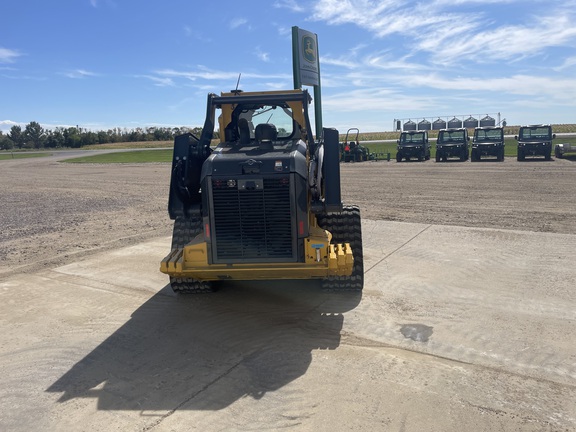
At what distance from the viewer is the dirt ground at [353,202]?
9148 mm

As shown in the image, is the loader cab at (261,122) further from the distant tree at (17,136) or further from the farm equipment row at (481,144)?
the distant tree at (17,136)

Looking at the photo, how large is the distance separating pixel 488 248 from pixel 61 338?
6.15 metres

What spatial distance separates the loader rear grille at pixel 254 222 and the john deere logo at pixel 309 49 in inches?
579

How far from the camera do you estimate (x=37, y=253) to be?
8.34 m

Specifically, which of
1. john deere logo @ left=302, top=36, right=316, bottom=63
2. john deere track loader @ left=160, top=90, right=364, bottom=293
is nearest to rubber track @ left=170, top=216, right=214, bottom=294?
john deere track loader @ left=160, top=90, right=364, bottom=293

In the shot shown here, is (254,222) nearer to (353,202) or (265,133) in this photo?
(265,133)

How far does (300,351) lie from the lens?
4320mm

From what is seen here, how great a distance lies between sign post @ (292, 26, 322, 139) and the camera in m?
17.7

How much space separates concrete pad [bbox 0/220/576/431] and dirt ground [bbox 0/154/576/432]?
0.02 m

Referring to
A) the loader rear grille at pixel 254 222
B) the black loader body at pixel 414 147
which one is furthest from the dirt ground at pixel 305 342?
the black loader body at pixel 414 147

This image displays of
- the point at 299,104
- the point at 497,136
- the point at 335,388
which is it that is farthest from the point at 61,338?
the point at 497,136

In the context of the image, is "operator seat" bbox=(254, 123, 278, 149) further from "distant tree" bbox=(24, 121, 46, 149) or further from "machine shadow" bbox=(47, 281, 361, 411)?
"distant tree" bbox=(24, 121, 46, 149)

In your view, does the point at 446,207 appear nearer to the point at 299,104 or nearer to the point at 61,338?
the point at 299,104

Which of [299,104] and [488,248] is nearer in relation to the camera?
[299,104]
